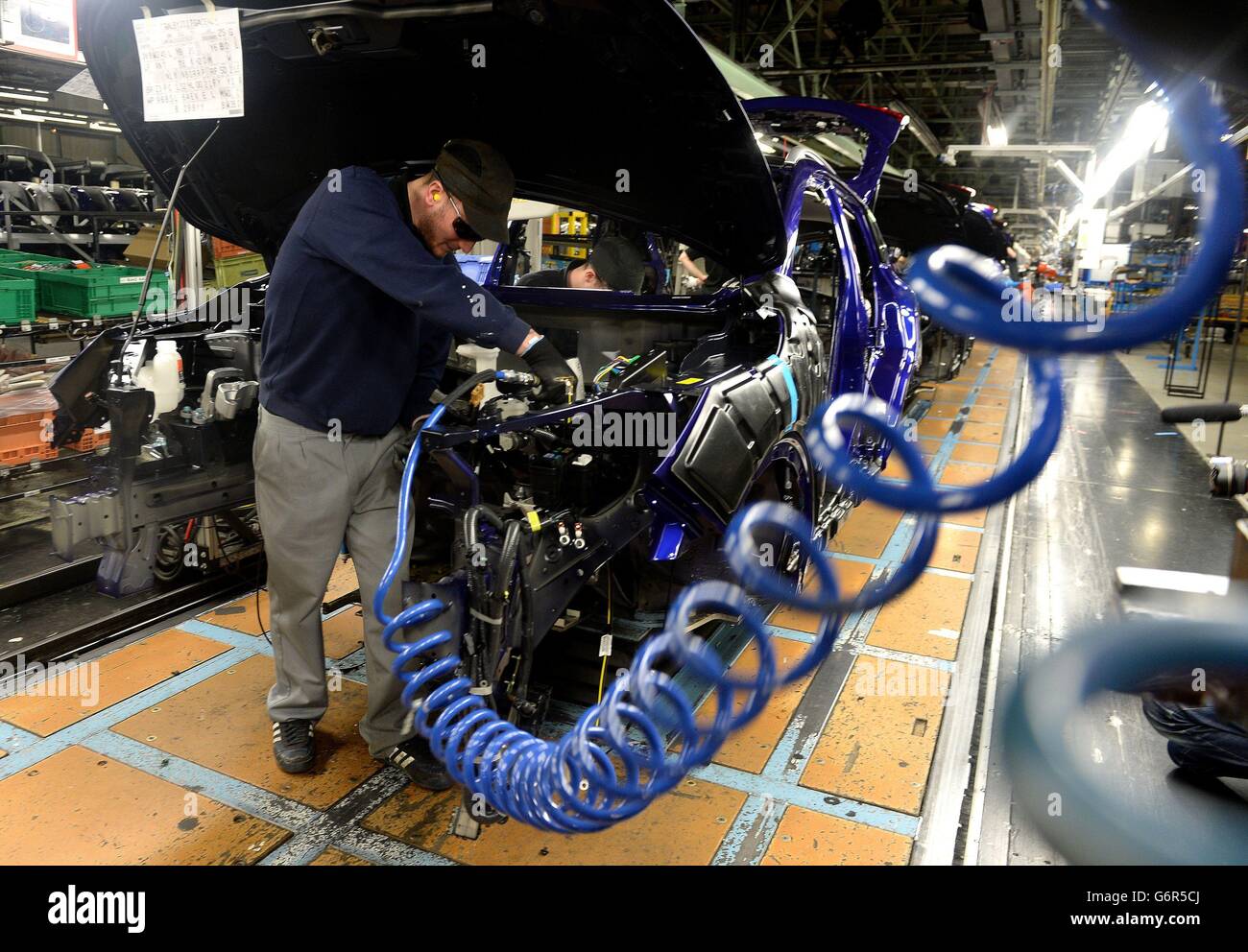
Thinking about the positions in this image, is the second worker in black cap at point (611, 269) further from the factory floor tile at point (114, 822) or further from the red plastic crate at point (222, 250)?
the red plastic crate at point (222, 250)

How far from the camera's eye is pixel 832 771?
2.89 metres

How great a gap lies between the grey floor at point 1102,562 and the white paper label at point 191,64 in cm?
217

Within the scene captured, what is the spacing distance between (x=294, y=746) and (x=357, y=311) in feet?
4.72

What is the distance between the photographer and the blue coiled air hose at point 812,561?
2.40 feet

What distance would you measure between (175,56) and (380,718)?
204 centimetres

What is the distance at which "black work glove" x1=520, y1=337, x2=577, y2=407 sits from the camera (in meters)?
2.40

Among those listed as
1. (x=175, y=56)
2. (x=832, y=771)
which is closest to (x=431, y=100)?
(x=175, y=56)

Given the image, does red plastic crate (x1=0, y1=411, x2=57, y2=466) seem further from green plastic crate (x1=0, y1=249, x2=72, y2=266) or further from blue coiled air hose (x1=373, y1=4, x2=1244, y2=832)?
blue coiled air hose (x1=373, y1=4, x2=1244, y2=832)

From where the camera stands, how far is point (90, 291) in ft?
18.1

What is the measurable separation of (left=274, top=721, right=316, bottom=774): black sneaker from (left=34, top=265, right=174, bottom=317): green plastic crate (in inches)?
143

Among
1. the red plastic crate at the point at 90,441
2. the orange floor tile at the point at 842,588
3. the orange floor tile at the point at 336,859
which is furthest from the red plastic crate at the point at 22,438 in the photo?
the orange floor tile at the point at 842,588

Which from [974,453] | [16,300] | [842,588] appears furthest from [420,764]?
[974,453]

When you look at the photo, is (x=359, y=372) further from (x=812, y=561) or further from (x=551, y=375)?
(x=812, y=561)
